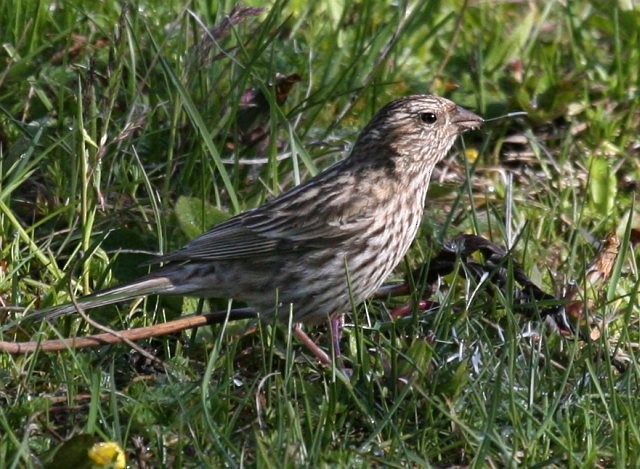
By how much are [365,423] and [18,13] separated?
3.08 m

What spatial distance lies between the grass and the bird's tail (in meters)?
0.11

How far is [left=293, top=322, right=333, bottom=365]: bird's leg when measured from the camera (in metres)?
5.24

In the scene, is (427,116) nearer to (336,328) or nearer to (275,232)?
(275,232)

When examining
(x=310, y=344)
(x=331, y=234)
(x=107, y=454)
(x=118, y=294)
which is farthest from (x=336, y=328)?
(x=107, y=454)

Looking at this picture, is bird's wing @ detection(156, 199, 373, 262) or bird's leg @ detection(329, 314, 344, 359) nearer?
bird's leg @ detection(329, 314, 344, 359)

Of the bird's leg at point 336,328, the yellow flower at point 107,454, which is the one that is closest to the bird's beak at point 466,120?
the bird's leg at point 336,328

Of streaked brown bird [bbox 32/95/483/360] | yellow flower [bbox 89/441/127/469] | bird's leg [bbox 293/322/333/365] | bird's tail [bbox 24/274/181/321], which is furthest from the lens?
streaked brown bird [bbox 32/95/483/360]

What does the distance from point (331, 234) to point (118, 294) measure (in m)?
0.96

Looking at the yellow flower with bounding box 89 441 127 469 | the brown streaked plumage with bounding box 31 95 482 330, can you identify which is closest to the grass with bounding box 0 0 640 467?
the yellow flower with bounding box 89 441 127 469

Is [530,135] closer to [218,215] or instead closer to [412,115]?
[412,115]

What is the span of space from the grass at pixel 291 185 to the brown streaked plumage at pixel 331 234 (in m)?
0.16

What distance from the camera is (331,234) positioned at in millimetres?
5727

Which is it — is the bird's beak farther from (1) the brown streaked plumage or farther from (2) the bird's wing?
(2) the bird's wing

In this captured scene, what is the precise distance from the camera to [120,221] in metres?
6.04
